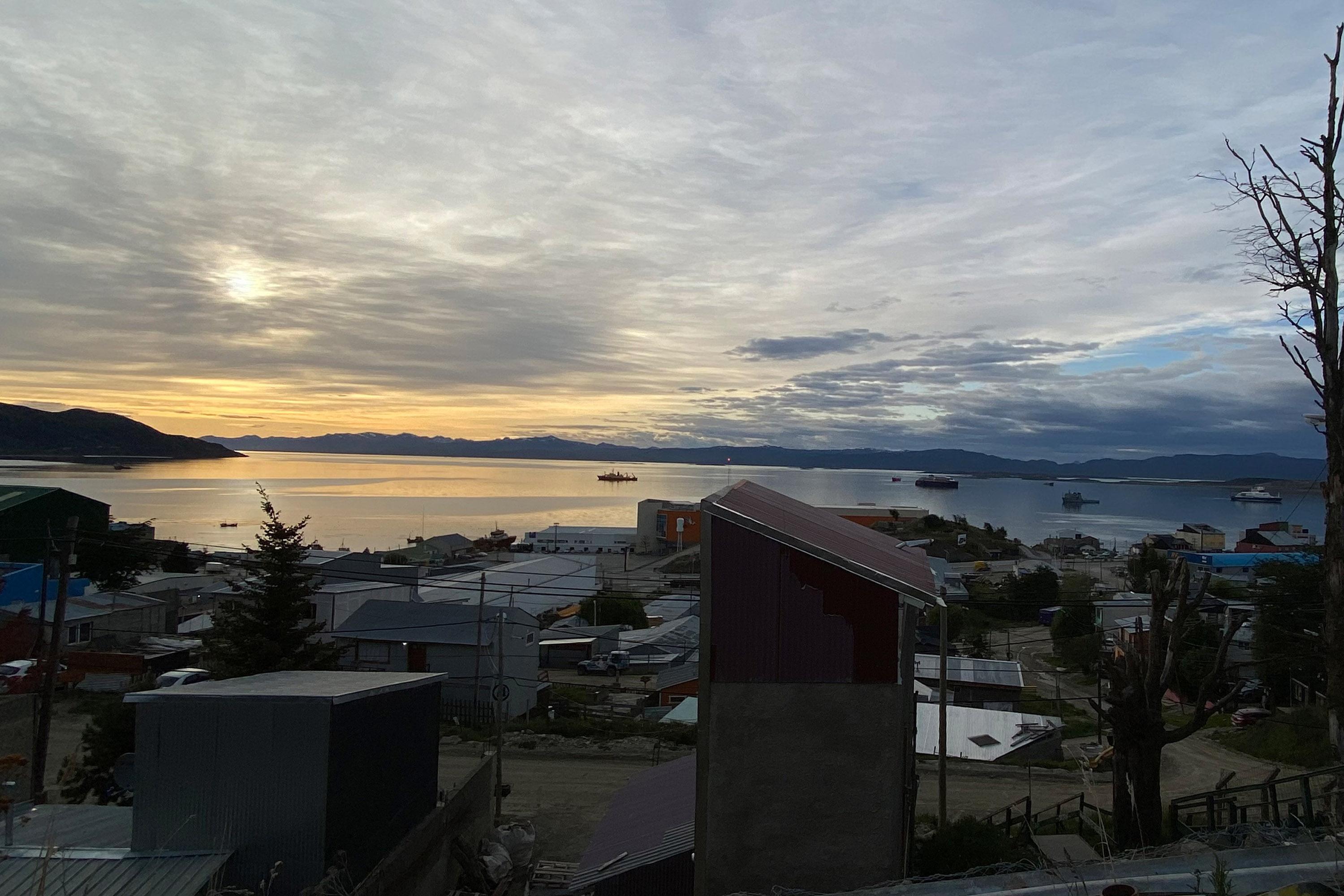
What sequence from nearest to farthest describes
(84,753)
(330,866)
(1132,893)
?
(1132,893) < (330,866) < (84,753)

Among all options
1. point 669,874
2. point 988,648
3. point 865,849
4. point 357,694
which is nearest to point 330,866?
point 357,694

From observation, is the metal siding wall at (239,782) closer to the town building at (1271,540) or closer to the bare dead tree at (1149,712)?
the bare dead tree at (1149,712)

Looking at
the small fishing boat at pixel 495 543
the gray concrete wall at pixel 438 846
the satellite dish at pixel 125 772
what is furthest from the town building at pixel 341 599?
the small fishing boat at pixel 495 543

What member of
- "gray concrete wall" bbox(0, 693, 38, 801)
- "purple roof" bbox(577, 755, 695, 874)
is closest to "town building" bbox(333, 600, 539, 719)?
"gray concrete wall" bbox(0, 693, 38, 801)

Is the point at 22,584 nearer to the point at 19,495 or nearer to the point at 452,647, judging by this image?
the point at 19,495

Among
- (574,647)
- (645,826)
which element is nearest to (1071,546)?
(574,647)

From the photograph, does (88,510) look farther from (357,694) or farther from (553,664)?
(357,694)

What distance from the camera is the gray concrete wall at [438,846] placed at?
9.36 m

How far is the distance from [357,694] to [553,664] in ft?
86.6

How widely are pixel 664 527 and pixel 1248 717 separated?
5994cm

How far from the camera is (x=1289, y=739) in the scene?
66.7 ft

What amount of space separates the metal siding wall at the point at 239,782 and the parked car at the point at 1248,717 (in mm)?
23856

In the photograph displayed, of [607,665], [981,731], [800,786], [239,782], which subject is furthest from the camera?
Answer: [607,665]

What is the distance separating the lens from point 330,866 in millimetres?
8344
